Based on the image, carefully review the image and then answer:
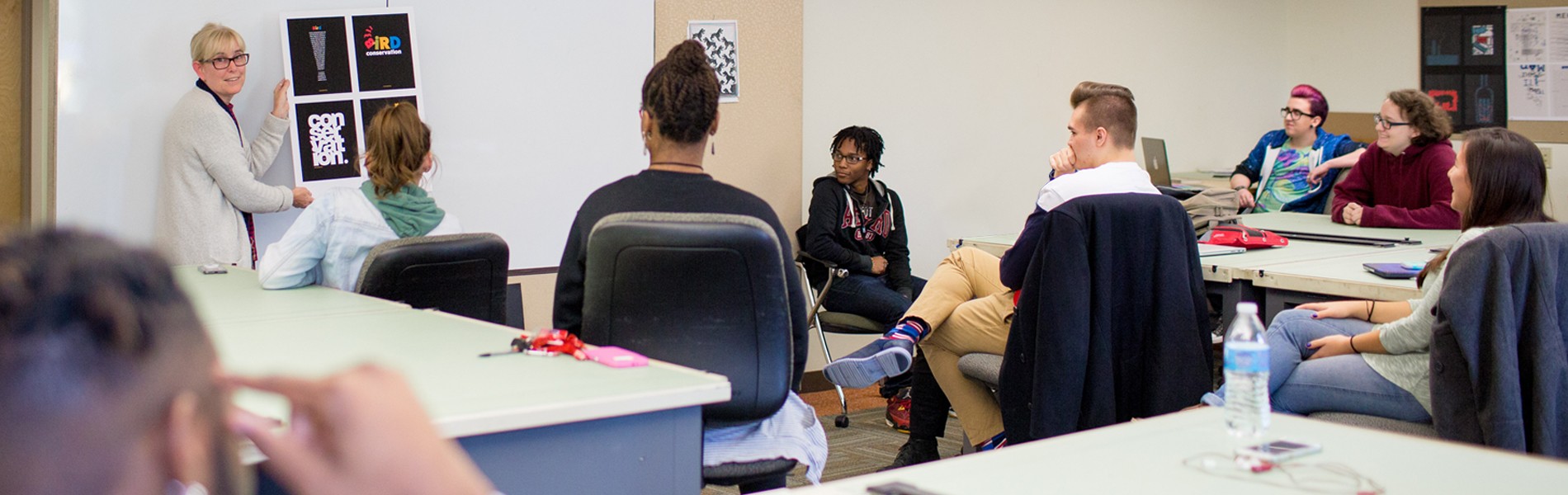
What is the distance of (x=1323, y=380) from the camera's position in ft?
8.66

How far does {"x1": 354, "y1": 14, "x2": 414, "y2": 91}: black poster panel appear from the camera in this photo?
3949mm

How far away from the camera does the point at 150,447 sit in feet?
1.57

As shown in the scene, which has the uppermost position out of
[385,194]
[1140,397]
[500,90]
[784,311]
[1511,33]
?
[1511,33]

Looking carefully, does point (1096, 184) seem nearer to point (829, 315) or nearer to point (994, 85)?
point (829, 315)

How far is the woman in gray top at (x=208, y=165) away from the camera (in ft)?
12.1

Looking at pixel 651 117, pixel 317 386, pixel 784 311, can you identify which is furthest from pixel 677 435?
pixel 317 386

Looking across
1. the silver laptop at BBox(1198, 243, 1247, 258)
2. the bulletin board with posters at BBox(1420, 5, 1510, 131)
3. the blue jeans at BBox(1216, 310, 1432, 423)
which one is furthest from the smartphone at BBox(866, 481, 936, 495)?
the bulletin board with posters at BBox(1420, 5, 1510, 131)

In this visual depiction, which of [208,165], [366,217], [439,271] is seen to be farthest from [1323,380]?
[208,165]

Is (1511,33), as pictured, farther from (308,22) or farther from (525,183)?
(308,22)

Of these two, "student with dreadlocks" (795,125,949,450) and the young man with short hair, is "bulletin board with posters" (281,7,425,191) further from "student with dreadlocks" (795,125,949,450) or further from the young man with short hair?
the young man with short hair

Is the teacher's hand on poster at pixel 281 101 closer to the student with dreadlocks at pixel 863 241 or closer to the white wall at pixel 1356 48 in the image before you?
the student with dreadlocks at pixel 863 241

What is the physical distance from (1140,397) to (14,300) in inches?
104

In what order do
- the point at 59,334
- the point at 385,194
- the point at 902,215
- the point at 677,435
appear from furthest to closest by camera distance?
the point at 902,215
the point at 385,194
the point at 677,435
the point at 59,334

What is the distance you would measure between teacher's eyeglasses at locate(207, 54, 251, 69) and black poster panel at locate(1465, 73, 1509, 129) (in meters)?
5.65
